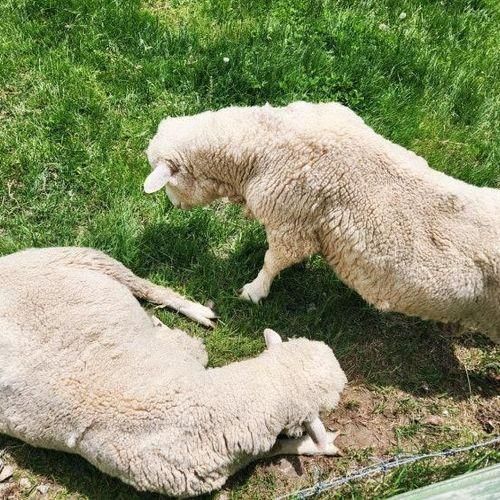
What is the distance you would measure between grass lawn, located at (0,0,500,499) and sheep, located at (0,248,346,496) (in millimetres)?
742

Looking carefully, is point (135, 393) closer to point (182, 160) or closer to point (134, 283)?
point (134, 283)

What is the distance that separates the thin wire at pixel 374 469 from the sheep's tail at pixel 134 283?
1398 millimetres

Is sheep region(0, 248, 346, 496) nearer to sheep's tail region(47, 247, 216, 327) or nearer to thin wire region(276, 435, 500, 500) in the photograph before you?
thin wire region(276, 435, 500, 500)

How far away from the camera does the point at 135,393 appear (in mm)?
3299

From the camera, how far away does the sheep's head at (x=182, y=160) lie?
13.6ft

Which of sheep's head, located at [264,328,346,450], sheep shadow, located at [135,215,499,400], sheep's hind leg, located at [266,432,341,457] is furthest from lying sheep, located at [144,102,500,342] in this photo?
sheep's hind leg, located at [266,432,341,457]

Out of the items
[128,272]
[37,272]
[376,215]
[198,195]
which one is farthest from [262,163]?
[37,272]

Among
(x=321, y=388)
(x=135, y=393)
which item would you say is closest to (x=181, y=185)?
(x=135, y=393)

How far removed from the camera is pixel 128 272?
4.33 m

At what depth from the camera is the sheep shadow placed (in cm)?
448

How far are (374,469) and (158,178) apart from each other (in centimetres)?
242

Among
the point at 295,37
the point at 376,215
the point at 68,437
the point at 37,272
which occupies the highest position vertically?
the point at 295,37

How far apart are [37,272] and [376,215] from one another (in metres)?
2.19

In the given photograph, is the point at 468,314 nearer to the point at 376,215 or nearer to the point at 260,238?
the point at 376,215
